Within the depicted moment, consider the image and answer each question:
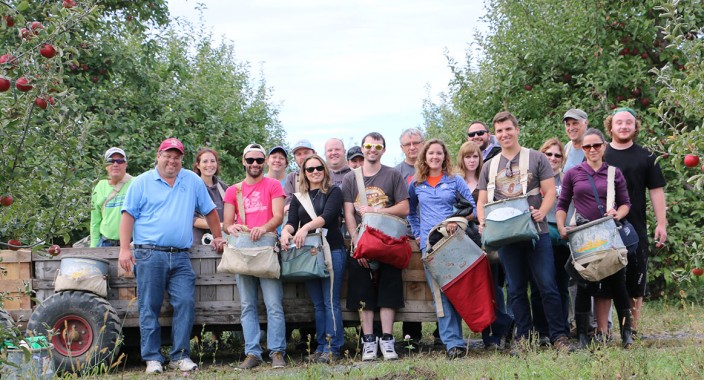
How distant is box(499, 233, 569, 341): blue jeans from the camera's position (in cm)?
775

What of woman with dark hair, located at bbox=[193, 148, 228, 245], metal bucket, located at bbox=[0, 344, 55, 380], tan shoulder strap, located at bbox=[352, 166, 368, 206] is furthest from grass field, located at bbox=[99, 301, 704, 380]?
tan shoulder strap, located at bbox=[352, 166, 368, 206]

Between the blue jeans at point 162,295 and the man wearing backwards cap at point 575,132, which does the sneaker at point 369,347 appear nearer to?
the blue jeans at point 162,295

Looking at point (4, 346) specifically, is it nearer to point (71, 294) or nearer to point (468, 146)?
point (71, 294)

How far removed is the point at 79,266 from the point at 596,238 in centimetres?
463

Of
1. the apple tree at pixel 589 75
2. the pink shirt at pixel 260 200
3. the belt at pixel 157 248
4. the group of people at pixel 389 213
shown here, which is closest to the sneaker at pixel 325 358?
the group of people at pixel 389 213

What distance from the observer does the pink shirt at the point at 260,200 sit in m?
8.26

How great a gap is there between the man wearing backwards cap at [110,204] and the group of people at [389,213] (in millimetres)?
842

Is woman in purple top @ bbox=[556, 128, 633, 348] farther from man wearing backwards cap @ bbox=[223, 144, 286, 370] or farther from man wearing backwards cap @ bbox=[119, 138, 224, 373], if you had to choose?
man wearing backwards cap @ bbox=[119, 138, 224, 373]

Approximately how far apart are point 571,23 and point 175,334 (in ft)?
26.1

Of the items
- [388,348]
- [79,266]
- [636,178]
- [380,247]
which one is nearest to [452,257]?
[380,247]

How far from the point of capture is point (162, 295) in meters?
8.04

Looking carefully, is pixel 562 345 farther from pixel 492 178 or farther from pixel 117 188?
pixel 117 188

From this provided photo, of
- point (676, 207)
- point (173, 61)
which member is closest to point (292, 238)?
point (676, 207)

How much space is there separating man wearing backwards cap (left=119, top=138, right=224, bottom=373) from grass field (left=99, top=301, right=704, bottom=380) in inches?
14.6
